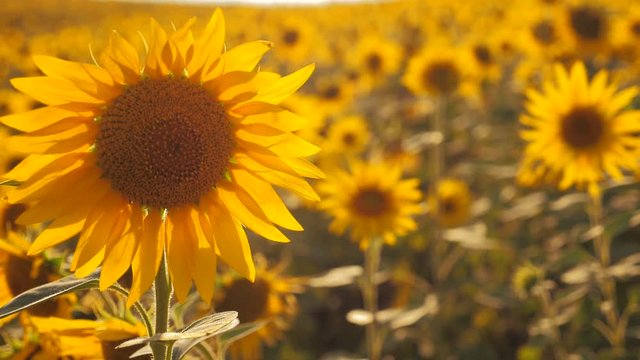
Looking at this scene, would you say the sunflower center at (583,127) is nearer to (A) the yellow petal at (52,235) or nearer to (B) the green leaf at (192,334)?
(B) the green leaf at (192,334)

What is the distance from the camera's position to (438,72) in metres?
5.45

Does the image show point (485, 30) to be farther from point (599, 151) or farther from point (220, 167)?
point (220, 167)

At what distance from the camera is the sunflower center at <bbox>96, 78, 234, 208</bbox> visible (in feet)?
4.62

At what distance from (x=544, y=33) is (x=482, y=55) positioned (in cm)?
73

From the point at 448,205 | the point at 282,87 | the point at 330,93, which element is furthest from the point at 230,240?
the point at 330,93

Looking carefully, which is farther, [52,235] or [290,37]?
[290,37]

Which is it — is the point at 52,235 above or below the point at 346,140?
below

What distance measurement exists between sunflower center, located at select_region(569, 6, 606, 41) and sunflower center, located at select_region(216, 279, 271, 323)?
470cm

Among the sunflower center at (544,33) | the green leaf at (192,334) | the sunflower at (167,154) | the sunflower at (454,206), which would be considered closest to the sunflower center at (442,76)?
the sunflower at (454,206)

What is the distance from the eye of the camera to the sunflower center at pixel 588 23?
5.80 meters

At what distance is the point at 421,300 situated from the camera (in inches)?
163

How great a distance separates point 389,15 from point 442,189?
35.4ft

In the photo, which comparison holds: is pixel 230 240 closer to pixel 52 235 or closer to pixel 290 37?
pixel 52 235

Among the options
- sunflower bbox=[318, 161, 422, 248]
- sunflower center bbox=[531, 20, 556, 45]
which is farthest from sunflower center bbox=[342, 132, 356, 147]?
sunflower bbox=[318, 161, 422, 248]
